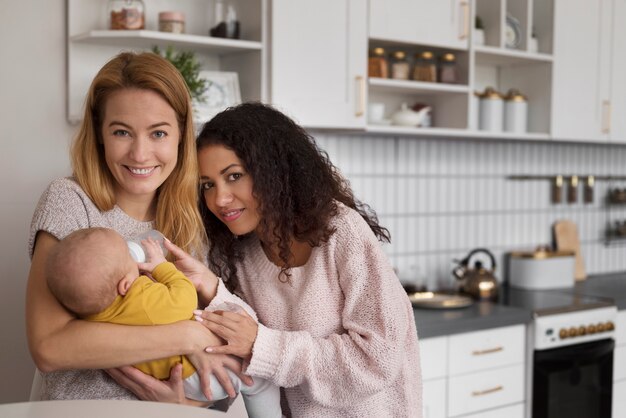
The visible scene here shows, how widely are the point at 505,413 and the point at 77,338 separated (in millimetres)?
2198

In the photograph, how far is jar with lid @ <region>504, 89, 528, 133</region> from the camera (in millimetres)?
3693

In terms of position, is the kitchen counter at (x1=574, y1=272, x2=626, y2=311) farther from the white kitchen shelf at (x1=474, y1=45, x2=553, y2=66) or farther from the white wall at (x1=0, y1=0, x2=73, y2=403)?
the white wall at (x1=0, y1=0, x2=73, y2=403)

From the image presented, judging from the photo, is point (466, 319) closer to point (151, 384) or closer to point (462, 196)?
point (462, 196)

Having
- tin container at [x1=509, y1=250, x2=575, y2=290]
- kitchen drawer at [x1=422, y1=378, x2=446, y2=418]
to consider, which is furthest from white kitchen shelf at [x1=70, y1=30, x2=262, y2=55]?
tin container at [x1=509, y1=250, x2=575, y2=290]

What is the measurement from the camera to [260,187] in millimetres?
1740

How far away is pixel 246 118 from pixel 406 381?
72 centimetres

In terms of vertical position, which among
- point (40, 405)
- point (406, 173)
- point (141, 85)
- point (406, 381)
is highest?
point (141, 85)

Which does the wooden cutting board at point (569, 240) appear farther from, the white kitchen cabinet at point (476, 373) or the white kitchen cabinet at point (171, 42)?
the white kitchen cabinet at point (171, 42)

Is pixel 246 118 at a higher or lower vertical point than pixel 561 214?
higher

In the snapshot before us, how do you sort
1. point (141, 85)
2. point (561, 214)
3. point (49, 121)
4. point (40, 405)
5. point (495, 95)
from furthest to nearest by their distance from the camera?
1. point (561, 214)
2. point (495, 95)
3. point (49, 121)
4. point (141, 85)
5. point (40, 405)

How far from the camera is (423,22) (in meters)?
3.25

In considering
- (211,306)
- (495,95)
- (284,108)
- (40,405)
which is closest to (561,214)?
(495,95)

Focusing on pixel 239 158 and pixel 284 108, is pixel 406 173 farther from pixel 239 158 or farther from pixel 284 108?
pixel 239 158

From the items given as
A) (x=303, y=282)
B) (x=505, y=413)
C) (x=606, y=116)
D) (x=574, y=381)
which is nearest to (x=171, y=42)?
(x=303, y=282)
